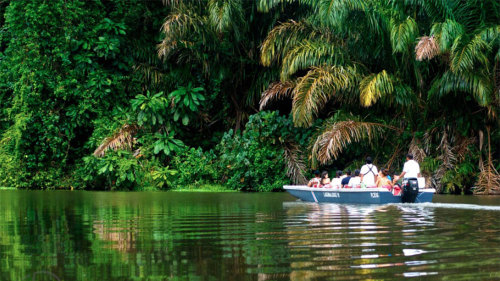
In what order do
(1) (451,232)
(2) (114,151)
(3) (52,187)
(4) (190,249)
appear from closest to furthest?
(4) (190,249) → (1) (451,232) → (2) (114,151) → (3) (52,187)

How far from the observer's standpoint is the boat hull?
16.1 metres

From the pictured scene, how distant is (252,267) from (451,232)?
12.7ft

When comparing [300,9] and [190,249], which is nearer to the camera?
[190,249]

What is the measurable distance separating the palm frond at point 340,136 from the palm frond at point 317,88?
0.67 meters

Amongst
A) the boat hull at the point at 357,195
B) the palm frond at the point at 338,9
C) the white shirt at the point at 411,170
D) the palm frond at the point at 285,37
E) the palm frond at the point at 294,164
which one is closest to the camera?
the boat hull at the point at 357,195

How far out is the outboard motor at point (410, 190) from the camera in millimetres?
15867

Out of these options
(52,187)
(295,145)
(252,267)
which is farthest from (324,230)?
(52,187)

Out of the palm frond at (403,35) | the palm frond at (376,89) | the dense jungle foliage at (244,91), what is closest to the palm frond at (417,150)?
the dense jungle foliage at (244,91)

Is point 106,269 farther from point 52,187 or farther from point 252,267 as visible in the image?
point 52,187

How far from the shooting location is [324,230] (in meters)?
10.1

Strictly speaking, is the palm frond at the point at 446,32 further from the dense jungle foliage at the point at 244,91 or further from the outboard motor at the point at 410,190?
the outboard motor at the point at 410,190

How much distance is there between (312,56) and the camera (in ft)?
69.8

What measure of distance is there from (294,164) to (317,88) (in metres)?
→ 3.45

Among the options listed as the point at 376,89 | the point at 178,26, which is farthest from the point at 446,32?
the point at 178,26
